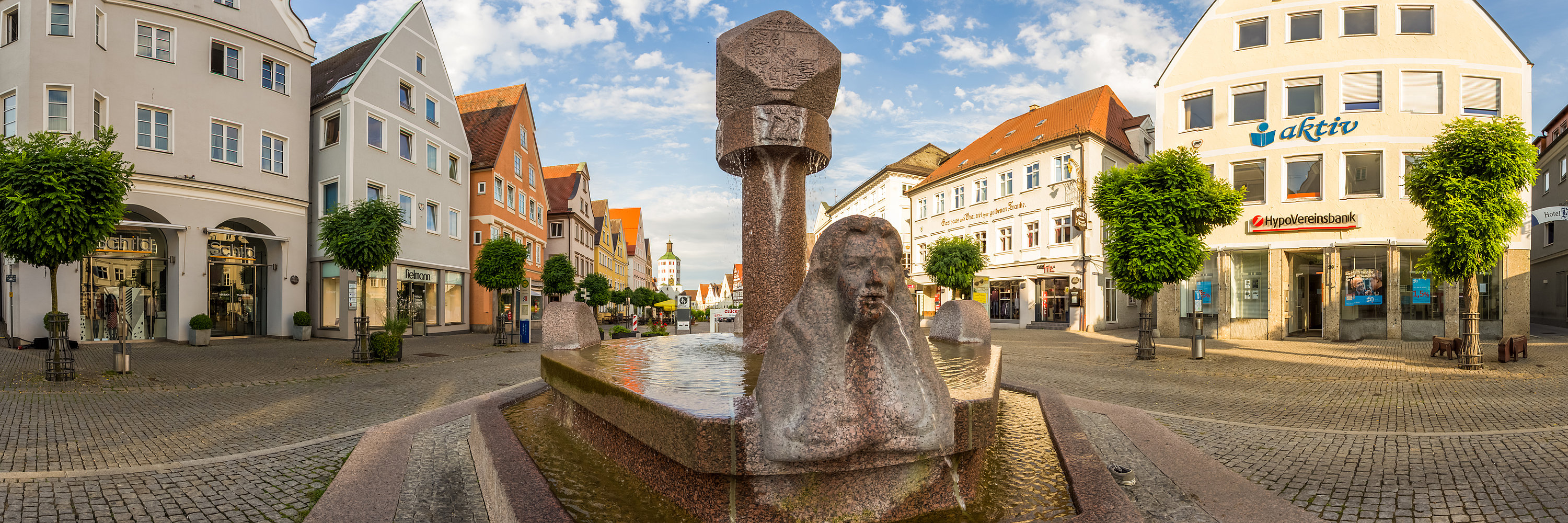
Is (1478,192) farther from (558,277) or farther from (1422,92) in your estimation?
(558,277)

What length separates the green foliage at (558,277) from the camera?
30312mm

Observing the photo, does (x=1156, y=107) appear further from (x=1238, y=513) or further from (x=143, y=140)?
(x=143, y=140)

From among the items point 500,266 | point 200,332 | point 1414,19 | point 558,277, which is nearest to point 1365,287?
point 1414,19

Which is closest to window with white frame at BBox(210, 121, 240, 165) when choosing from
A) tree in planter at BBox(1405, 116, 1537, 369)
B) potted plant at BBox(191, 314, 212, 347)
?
potted plant at BBox(191, 314, 212, 347)

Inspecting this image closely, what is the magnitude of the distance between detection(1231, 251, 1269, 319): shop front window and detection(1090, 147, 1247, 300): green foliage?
9511 mm

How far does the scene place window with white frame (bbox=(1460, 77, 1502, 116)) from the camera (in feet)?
74.9

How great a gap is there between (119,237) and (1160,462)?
87.9 ft

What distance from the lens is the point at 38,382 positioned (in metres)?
10.6

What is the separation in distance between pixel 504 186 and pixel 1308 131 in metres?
34.9

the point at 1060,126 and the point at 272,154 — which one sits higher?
the point at 1060,126

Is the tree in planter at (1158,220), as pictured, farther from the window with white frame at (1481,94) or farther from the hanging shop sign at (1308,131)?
the window with white frame at (1481,94)

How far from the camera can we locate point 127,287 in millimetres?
19828

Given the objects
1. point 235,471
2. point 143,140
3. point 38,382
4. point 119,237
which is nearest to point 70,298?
point 119,237

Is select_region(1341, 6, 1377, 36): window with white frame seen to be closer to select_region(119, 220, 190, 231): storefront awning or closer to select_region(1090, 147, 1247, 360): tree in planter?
select_region(1090, 147, 1247, 360): tree in planter
